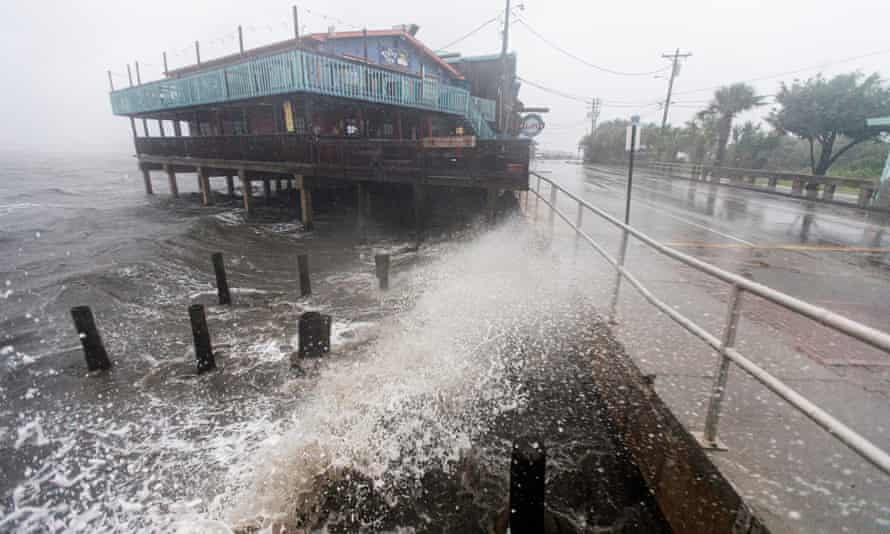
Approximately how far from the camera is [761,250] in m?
8.75

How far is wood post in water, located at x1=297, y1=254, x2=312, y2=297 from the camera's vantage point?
855cm

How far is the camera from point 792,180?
22234 millimetres

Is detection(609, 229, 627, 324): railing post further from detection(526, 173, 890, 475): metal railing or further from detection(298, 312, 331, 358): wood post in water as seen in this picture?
detection(298, 312, 331, 358): wood post in water

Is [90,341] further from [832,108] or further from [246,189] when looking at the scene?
[832,108]

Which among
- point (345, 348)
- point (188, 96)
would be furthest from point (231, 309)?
point (188, 96)

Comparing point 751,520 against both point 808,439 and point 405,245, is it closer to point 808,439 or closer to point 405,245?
point 808,439

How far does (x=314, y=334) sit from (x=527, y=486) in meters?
4.17

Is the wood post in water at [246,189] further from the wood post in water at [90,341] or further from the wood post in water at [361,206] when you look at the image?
the wood post in water at [90,341]

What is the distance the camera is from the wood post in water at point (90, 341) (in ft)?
17.8

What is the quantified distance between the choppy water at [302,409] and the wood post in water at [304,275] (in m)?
0.30

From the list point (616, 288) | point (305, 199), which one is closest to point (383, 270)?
point (616, 288)

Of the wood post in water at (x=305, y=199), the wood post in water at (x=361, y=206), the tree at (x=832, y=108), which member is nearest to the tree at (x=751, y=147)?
the tree at (x=832, y=108)

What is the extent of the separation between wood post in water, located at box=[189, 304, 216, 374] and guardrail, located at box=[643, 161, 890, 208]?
76.4 ft

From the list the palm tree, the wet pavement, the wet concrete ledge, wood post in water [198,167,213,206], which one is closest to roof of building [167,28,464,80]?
wood post in water [198,167,213,206]
